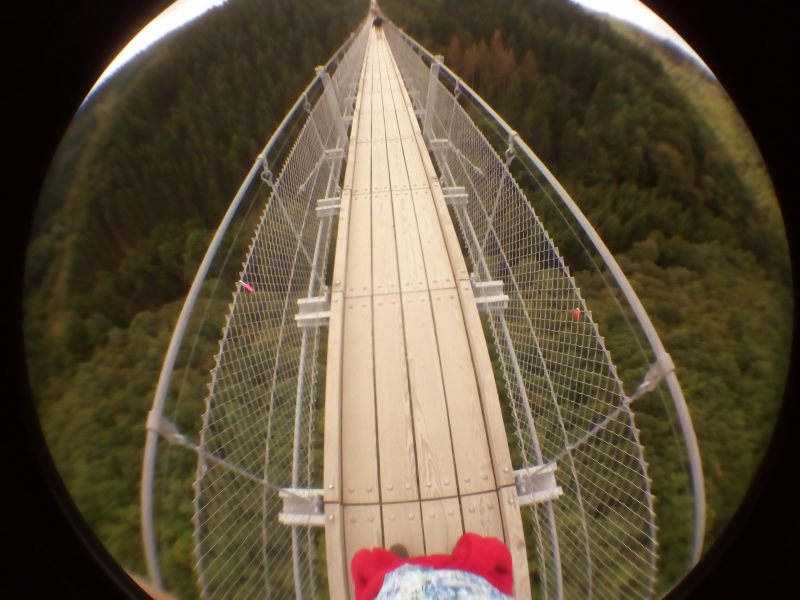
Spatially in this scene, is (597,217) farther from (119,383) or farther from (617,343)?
(119,383)

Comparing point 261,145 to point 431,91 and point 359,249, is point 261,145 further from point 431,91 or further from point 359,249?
point 359,249

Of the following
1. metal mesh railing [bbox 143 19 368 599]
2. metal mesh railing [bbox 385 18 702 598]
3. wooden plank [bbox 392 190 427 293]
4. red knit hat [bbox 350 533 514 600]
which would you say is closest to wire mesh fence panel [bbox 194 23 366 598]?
metal mesh railing [bbox 143 19 368 599]

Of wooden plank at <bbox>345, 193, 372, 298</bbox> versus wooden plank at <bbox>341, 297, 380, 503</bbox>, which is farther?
wooden plank at <bbox>345, 193, 372, 298</bbox>

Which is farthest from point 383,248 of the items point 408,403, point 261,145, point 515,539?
point 261,145

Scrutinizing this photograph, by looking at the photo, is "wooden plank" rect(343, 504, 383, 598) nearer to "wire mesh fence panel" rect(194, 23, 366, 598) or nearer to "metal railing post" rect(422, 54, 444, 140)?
"wire mesh fence panel" rect(194, 23, 366, 598)

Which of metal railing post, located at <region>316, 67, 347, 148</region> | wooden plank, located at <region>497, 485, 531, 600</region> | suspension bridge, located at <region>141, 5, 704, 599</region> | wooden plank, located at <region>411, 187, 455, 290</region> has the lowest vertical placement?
wooden plank, located at <region>497, 485, 531, 600</region>

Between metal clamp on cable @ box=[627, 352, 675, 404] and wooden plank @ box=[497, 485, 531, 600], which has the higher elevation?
metal clamp on cable @ box=[627, 352, 675, 404]

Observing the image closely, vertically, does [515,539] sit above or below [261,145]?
below
